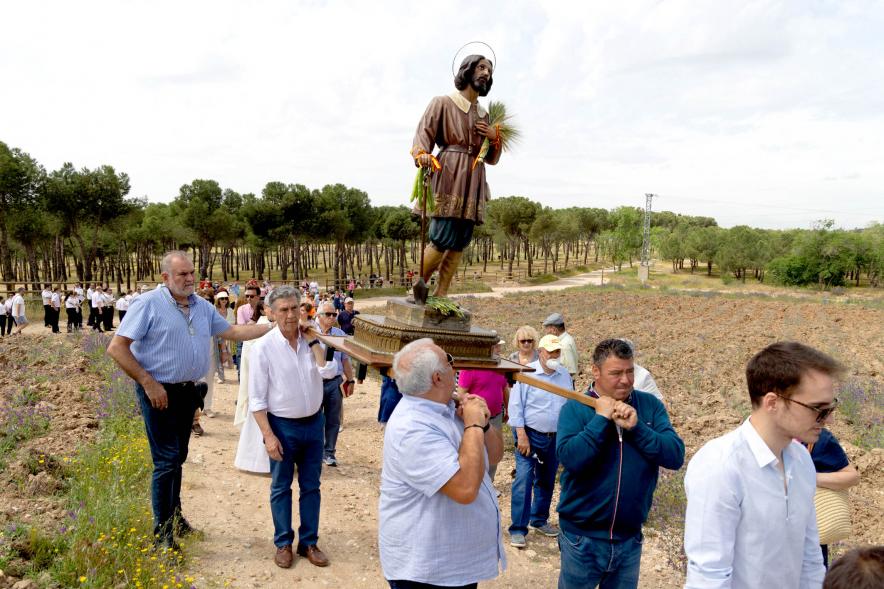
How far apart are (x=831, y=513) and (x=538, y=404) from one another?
244cm

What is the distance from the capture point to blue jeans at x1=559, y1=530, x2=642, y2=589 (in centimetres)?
300

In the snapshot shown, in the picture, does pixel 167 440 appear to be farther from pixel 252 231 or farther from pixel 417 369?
pixel 252 231

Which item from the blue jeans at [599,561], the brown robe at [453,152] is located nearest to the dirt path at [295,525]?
the blue jeans at [599,561]

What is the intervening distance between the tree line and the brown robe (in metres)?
22.6

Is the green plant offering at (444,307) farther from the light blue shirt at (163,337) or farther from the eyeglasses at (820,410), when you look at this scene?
the eyeglasses at (820,410)

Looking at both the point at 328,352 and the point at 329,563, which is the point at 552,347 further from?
the point at 329,563

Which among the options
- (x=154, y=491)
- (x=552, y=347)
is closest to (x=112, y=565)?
(x=154, y=491)

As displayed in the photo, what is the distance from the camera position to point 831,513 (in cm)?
325

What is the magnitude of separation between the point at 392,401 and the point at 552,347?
1720mm

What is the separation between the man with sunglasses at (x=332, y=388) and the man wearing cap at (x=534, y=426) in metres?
2.05

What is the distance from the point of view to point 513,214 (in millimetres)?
55031

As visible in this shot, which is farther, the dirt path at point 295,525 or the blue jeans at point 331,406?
the blue jeans at point 331,406

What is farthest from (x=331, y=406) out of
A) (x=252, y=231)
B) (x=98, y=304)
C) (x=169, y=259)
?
(x=252, y=231)

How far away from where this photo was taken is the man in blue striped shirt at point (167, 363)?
3.98 meters
